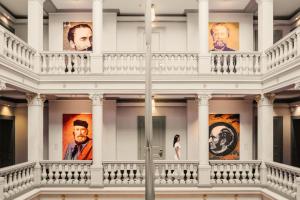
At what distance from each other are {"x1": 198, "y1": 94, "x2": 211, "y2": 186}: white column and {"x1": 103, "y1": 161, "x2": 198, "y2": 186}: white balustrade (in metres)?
0.23

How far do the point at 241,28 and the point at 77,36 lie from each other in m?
7.53

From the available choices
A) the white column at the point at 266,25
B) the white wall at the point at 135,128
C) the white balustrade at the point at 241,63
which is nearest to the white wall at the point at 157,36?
the white wall at the point at 135,128

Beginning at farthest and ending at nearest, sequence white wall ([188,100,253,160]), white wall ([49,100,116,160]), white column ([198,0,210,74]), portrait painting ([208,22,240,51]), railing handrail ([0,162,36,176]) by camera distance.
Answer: portrait painting ([208,22,240,51]) < white wall ([188,100,253,160]) < white wall ([49,100,116,160]) < white column ([198,0,210,74]) < railing handrail ([0,162,36,176])

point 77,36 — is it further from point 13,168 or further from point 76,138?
point 13,168

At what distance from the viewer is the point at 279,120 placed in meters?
16.6

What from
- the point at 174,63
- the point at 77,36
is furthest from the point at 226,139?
the point at 77,36

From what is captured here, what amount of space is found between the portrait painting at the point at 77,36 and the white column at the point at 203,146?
20.4 ft

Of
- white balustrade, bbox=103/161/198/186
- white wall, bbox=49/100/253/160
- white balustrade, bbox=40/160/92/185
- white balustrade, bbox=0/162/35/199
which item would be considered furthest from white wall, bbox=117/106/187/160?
white balustrade, bbox=0/162/35/199

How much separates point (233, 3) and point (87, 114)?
8.04 m

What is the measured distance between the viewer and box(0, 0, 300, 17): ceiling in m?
14.6

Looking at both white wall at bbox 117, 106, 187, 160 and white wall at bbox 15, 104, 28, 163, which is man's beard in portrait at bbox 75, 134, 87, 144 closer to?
white wall at bbox 117, 106, 187, 160

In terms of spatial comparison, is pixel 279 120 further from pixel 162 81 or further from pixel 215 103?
pixel 162 81

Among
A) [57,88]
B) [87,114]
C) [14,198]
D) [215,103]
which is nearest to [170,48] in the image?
[215,103]

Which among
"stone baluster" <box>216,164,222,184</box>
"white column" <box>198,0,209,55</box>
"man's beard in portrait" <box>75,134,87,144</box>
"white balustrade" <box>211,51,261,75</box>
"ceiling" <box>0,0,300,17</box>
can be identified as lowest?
"stone baluster" <box>216,164,222,184</box>
